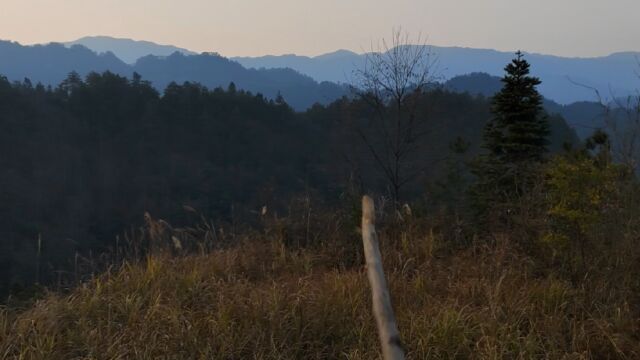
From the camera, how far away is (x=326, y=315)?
3.39 m

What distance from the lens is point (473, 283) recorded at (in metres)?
3.83

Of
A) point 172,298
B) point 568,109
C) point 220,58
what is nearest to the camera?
point 172,298

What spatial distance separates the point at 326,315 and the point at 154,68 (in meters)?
192

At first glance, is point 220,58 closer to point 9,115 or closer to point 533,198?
point 9,115

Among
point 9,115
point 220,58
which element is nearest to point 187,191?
point 9,115

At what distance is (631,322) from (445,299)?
104 centimetres

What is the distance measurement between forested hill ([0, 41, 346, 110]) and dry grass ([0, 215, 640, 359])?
150530 millimetres

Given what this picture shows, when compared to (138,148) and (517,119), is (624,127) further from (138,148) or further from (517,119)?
(138,148)

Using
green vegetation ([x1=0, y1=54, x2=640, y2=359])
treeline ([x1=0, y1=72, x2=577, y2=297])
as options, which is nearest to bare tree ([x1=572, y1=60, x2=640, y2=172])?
green vegetation ([x1=0, y1=54, x2=640, y2=359])

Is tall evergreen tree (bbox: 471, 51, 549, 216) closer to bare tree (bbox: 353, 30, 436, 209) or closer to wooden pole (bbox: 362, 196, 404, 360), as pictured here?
bare tree (bbox: 353, 30, 436, 209)

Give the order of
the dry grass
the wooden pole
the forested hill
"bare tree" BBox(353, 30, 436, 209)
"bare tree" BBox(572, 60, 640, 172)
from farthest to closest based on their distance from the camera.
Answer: the forested hill, "bare tree" BBox(353, 30, 436, 209), "bare tree" BBox(572, 60, 640, 172), the dry grass, the wooden pole

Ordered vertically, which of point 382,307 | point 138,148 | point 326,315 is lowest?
point 138,148

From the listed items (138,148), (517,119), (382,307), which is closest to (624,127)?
(382,307)

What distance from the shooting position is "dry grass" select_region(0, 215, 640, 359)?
3.01 meters
